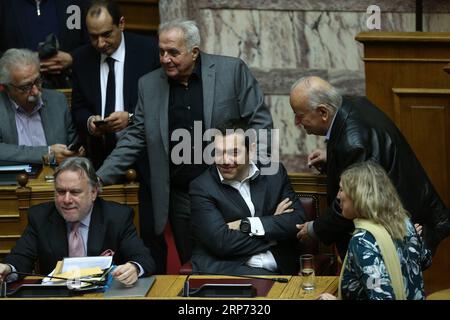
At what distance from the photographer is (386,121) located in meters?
6.21

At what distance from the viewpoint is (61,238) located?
6211mm

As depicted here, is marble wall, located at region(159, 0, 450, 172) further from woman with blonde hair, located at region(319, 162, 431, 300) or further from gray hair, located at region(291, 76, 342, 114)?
woman with blonde hair, located at region(319, 162, 431, 300)

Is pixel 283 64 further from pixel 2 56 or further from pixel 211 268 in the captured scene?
pixel 211 268

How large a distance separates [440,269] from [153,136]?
1.69 m

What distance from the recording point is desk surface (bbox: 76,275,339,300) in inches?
221

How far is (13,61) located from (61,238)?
1.42 meters

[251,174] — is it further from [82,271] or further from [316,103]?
[82,271]

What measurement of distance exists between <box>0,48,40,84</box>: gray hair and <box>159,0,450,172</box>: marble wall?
5.20 feet

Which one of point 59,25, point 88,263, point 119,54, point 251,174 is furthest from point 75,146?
point 88,263

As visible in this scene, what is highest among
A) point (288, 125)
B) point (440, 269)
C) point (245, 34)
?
point (245, 34)

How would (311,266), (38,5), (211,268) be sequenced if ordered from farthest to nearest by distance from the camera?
(38,5) < (211,268) < (311,266)

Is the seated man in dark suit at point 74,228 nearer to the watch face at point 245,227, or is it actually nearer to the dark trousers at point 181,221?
the watch face at point 245,227
